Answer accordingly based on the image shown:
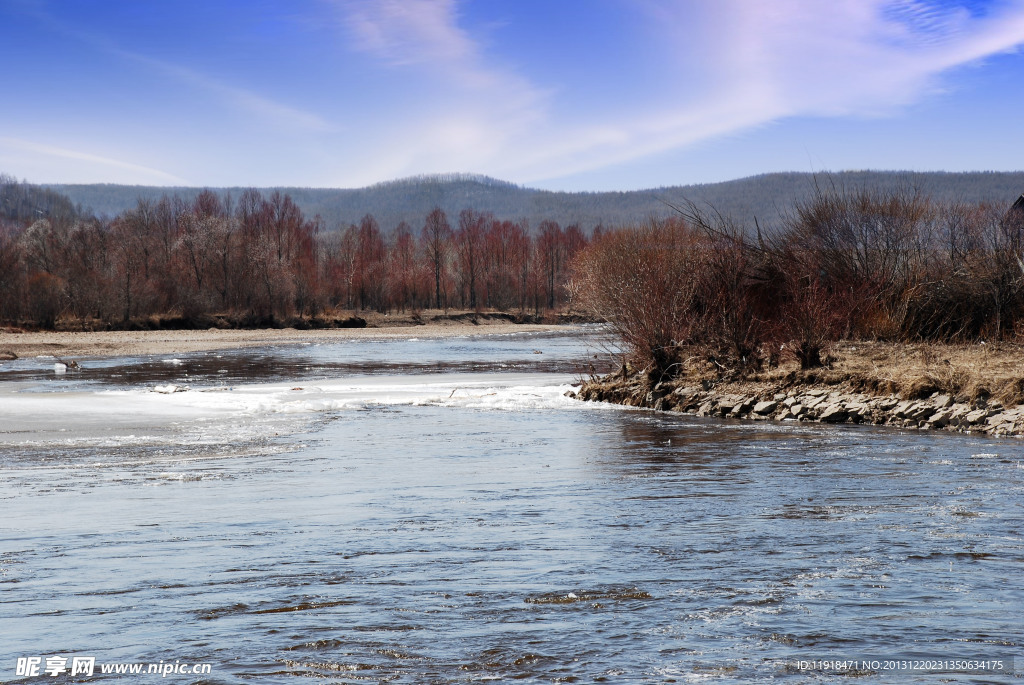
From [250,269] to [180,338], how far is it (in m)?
24.5

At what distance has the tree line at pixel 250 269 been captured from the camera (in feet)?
233

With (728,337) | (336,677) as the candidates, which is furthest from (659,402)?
(336,677)

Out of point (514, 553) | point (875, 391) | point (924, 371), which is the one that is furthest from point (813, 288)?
point (514, 553)

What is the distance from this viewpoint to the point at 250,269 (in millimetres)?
85562

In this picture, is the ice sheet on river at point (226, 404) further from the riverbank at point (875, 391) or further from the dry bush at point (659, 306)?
the riverbank at point (875, 391)

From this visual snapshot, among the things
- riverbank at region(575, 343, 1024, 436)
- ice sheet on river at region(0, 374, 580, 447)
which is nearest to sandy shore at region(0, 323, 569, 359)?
ice sheet on river at region(0, 374, 580, 447)

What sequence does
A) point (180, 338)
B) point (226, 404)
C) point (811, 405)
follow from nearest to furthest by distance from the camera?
point (811, 405), point (226, 404), point (180, 338)

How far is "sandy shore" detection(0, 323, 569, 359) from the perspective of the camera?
4916 centimetres

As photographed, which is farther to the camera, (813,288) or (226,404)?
(226,404)

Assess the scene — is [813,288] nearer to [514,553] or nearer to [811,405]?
[811,405]

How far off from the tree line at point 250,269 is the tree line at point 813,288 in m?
54.4

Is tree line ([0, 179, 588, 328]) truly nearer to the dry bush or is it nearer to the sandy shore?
the sandy shore

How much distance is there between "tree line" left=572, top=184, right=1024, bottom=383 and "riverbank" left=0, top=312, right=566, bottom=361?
104 ft

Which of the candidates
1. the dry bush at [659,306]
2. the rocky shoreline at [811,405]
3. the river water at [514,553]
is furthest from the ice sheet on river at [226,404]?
the dry bush at [659,306]
